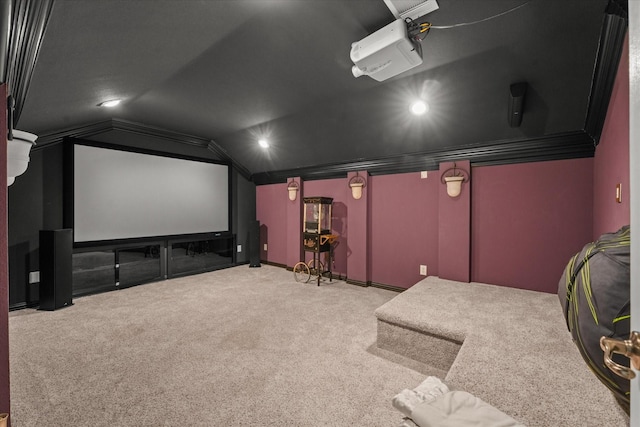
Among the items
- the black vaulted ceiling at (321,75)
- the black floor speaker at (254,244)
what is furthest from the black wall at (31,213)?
the black floor speaker at (254,244)

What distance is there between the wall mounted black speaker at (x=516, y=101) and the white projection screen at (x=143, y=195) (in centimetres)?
476

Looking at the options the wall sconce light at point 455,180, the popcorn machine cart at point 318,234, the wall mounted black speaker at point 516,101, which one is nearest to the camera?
the wall mounted black speaker at point 516,101

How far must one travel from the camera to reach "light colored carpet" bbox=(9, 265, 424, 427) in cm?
171

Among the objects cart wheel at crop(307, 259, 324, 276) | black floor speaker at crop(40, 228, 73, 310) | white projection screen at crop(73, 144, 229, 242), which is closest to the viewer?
black floor speaker at crop(40, 228, 73, 310)

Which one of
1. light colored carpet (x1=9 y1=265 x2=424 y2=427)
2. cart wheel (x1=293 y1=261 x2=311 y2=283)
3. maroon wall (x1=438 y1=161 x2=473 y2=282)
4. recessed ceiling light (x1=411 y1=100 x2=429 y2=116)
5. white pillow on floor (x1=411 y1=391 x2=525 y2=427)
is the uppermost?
recessed ceiling light (x1=411 y1=100 x2=429 y2=116)

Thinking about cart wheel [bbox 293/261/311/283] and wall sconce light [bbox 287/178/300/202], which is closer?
cart wheel [bbox 293/261/311/283]

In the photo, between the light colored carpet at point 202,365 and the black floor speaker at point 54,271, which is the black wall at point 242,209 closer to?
the light colored carpet at point 202,365

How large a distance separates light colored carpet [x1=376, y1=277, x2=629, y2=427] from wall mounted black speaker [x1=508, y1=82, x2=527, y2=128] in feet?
5.75

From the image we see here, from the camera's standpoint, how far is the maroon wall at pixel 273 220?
18.8 ft

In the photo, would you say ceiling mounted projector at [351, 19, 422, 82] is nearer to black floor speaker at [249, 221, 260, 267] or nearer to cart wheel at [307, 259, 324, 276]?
cart wheel at [307, 259, 324, 276]

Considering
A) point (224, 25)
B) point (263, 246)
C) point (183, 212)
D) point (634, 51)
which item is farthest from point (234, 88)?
point (263, 246)

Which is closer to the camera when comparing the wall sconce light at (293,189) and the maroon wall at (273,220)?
the wall sconce light at (293,189)

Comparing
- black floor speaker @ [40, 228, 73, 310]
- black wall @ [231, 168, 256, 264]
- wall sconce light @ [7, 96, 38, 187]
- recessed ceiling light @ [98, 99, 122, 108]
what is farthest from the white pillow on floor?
black wall @ [231, 168, 256, 264]

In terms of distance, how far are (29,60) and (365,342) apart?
3.05 meters
